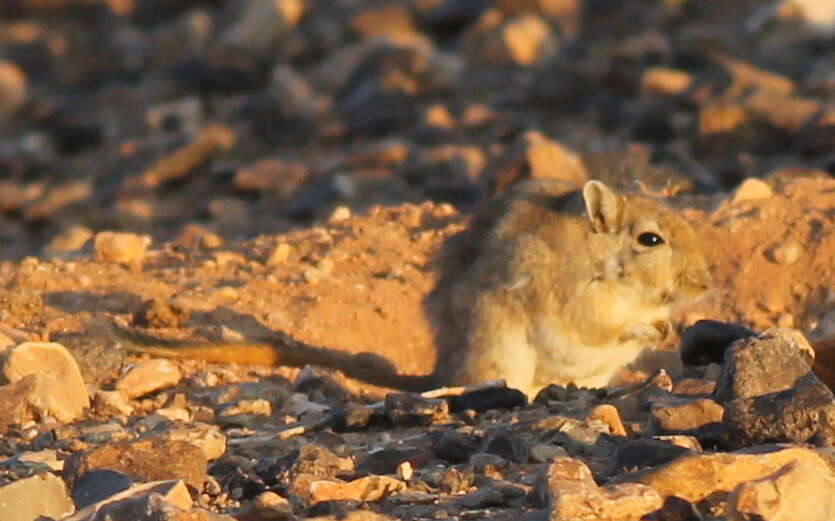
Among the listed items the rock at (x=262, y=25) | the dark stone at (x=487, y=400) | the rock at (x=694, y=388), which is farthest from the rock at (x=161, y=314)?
the rock at (x=262, y=25)

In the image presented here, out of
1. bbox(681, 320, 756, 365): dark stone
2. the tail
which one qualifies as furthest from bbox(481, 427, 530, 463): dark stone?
the tail

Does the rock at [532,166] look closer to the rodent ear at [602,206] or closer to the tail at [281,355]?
the rodent ear at [602,206]

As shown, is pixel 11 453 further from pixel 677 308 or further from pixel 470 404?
pixel 677 308

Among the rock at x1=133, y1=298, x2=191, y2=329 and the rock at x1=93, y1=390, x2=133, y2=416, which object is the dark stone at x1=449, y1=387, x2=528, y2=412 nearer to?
the rock at x1=93, y1=390, x2=133, y2=416

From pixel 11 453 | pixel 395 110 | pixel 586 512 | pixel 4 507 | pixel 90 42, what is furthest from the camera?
pixel 90 42

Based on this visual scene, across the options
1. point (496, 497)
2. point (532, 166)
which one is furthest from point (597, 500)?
point (532, 166)

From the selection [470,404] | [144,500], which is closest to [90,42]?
[470,404]
